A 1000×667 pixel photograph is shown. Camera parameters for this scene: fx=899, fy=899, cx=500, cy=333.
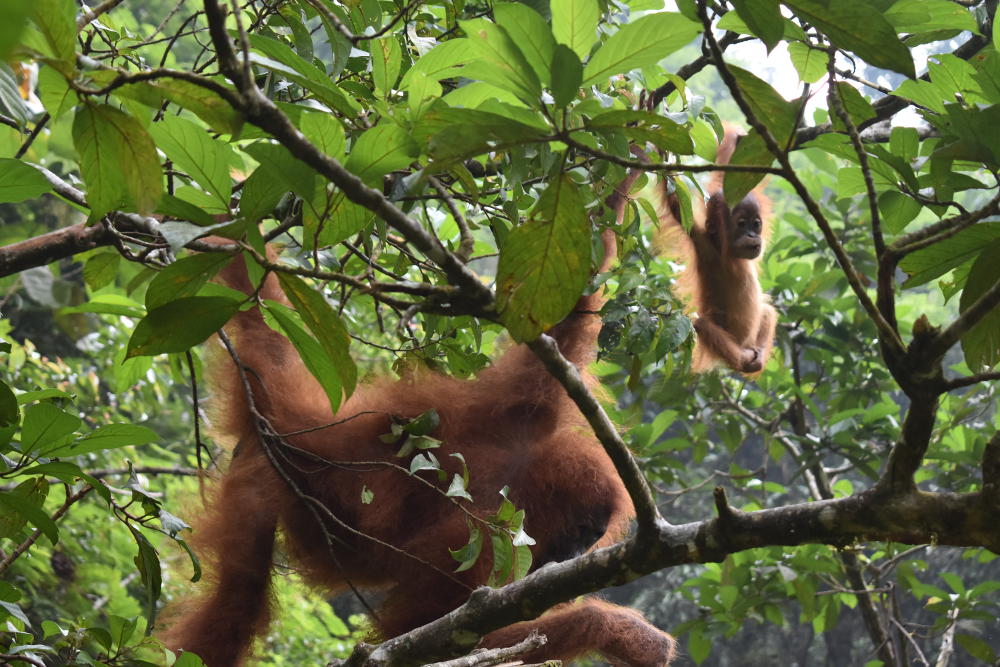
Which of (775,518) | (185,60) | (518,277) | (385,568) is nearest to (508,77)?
(518,277)

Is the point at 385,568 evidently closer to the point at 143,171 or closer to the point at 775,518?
the point at 775,518

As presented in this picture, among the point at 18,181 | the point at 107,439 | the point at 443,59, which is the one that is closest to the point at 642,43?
the point at 443,59

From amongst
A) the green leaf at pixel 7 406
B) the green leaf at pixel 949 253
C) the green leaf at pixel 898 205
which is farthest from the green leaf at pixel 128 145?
the green leaf at pixel 898 205

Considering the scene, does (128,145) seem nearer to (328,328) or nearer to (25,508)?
(328,328)

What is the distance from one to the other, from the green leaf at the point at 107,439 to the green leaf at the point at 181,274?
0.44 m

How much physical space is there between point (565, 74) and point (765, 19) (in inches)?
11.0

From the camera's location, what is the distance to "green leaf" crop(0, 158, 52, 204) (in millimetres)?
1387

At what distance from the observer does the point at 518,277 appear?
1192 millimetres

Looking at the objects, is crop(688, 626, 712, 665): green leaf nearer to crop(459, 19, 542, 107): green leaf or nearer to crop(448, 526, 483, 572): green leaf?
crop(448, 526, 483, 572): green leaf

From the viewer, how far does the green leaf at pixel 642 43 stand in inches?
45.5

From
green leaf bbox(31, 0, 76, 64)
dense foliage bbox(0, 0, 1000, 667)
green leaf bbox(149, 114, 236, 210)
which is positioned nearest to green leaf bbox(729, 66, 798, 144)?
dense foliage bbox(0, 0, 1000, 667)

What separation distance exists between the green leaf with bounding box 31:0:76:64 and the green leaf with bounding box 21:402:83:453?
2.27 feet

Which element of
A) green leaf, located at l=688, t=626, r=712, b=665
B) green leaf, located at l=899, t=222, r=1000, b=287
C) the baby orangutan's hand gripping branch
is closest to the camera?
green leaf, located at l=899, t=222, r=1000, b=287

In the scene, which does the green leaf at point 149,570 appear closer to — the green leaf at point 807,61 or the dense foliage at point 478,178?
the dense foliage at point 478,178
